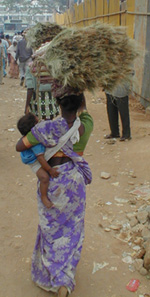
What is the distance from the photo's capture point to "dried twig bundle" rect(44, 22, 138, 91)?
2002mm

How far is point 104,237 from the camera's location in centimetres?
328

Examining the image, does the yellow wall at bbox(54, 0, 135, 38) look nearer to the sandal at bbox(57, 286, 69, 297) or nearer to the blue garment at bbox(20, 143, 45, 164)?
the blue garment at bbox(20, 143, 45, 164)

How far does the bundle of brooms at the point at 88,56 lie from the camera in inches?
78.8

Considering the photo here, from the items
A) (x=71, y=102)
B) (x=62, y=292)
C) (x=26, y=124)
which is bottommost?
(x=62, y=292)

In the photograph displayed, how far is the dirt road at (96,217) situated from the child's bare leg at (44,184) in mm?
610

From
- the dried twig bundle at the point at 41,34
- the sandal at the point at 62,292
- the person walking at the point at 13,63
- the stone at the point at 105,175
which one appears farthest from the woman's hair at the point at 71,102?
the person walking at the point at 13,63

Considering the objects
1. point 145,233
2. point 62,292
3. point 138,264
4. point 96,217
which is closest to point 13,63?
point 96,217

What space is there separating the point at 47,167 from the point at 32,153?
0.14 metres

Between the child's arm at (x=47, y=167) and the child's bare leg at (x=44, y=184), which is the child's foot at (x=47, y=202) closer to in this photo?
the child's bare leg at (x=44, y=184)

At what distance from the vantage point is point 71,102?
215 cm

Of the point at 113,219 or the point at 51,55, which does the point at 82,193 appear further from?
the point at 113,219

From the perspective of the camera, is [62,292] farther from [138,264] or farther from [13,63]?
[13,63]

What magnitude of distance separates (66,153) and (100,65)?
0.60 metres

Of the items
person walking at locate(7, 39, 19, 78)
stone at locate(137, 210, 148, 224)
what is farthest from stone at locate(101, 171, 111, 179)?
person walking at locate(7, 39, 19, 78)
